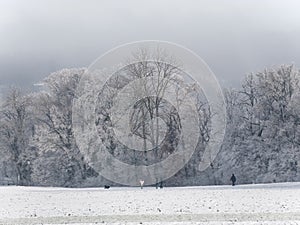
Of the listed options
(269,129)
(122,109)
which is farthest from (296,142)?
(122,109)

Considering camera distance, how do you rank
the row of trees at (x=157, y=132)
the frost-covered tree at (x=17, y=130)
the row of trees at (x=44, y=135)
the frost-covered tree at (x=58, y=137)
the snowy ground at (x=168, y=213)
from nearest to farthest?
the snowy ground at (x=168, y=213) → the row of trees at (x=157, y=132) → the frost-covered tree at (x=58, y=137) → the row of trees at (x=44, y=135) → the frost-covered tree at (x=17, y=130)

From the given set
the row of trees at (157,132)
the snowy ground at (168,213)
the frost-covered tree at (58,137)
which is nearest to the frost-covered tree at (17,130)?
the row of trees at (157,132)

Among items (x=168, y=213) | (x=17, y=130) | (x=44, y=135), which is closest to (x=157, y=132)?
(x=44, y=135)

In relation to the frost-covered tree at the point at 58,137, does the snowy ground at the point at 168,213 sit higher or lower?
lower

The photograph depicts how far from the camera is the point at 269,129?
5350 centimetres

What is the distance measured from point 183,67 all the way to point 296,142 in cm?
1409

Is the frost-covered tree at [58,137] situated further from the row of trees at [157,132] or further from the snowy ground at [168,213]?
the snowy ground at [168,213]

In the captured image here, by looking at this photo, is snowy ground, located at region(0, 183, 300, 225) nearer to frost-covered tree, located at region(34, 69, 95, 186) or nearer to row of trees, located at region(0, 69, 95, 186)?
frost-covered tree, located at region(34, 69, 95, 186)

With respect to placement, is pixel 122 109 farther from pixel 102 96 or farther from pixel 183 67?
pixel 183 67

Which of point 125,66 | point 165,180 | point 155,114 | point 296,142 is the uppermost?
point 125,66

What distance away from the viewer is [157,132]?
167ft

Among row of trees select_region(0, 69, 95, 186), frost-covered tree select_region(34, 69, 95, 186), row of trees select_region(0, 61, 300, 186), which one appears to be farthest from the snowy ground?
row of trees select_region(0, 69, 95, 186)

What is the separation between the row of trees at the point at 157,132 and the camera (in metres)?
51.4

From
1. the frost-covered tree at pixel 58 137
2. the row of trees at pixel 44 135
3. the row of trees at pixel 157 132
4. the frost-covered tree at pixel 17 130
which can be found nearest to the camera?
the row of trees at pixel 157 132
